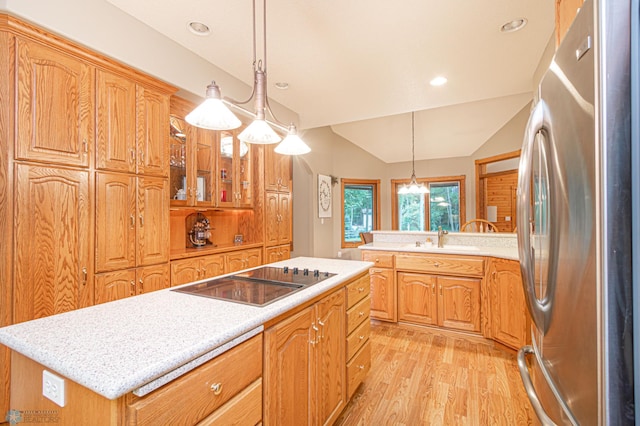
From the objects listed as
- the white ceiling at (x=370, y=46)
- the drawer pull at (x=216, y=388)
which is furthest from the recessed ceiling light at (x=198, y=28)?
the drawer pull at (x=216, y=388)

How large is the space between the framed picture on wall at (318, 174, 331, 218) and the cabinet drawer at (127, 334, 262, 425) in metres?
4.51

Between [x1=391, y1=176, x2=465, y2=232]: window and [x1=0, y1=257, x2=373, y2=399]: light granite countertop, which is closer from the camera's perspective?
[x1=0, y1=257, x2=373, y2=399]: light granite countertop

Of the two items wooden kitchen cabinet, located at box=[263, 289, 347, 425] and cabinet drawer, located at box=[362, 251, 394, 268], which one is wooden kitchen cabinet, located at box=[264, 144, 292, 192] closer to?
cabinet drawer, located at box=[362, 251, 394, 268]

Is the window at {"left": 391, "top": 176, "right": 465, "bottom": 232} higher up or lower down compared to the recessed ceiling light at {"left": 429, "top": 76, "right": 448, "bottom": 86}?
lower down

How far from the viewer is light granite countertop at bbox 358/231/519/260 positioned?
3093 millimetres

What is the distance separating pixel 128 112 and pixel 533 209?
2580 mm

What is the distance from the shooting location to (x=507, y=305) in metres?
2.74

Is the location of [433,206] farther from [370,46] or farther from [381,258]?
[370,46]

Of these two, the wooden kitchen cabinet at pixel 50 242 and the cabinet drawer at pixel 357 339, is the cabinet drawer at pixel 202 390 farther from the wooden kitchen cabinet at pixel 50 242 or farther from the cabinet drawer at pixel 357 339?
the wooden kitchen cabinet at pixel 50 242

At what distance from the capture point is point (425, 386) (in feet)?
7.37

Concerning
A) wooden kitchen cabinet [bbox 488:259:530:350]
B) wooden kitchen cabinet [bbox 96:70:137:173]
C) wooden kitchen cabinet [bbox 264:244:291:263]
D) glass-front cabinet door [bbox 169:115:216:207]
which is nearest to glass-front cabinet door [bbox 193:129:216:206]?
glass-front cabinet door [bbox 169:115:216:207]

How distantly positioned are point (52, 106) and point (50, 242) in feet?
2.74

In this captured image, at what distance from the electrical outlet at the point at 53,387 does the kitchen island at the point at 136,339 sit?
20mm

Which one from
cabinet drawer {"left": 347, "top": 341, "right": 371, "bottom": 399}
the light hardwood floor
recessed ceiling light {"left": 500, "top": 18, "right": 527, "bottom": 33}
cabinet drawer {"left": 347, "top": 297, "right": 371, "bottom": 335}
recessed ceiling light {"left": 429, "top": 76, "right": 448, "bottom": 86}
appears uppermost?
recessed ceiling light {"left": 500, "top": 18, "right": 527, "bottom": 33}
